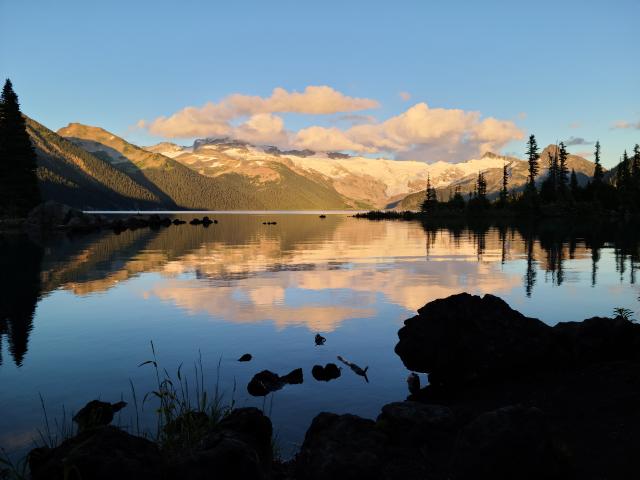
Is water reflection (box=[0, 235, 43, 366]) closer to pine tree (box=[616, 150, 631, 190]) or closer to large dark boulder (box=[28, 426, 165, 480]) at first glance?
large dark boulder (box=[28, 426, 165, 480])

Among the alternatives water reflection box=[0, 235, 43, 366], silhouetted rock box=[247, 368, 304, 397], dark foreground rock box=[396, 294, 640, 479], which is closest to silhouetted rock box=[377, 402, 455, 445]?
dark foreground rock box=[396, 294, 640, 479]

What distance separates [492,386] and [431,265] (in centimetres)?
3255

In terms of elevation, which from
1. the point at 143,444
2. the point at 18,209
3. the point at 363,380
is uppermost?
the point at 18,209

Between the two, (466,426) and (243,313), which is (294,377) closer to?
(466,426)

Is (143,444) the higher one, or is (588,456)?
(143,444)

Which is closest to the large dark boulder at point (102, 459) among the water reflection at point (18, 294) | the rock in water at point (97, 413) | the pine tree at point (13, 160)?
the rock in water at point (97, 413)

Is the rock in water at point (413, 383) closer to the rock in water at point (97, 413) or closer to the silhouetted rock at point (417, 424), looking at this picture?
the silhouetted rock at point (417, 424)

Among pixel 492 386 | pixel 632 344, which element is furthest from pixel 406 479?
pixel 632 344

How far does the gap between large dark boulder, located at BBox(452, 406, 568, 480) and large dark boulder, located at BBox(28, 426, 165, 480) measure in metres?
5.10

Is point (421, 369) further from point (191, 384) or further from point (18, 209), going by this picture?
point (18, 209)

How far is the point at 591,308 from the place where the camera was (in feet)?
89.3

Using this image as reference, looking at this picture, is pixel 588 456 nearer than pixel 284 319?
Yes

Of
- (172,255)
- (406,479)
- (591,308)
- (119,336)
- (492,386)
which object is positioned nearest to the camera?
(406,479)

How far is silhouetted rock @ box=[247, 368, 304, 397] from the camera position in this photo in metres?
15.3
